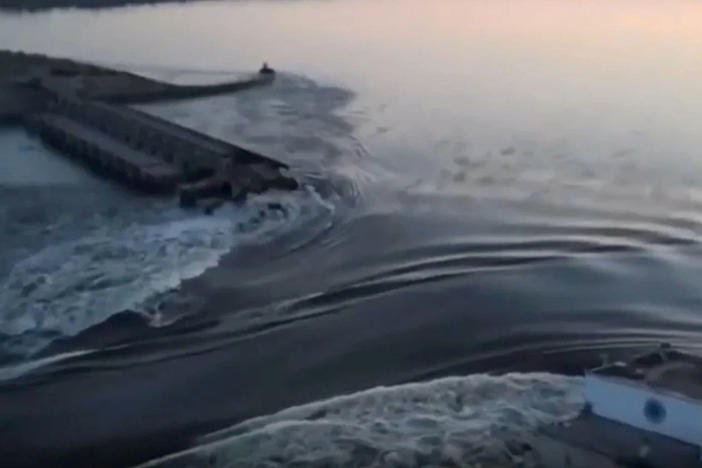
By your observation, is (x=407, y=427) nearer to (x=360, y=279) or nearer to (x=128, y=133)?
(x=360, y=279)

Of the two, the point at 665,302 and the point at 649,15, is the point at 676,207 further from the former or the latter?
the point at 649,15

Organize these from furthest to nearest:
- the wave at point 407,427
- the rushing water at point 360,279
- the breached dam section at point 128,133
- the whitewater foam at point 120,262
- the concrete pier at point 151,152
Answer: the breached dam section at point 128,133 → the concrete pier at point 151,152 → the whitewater foam at point 120,262 → the rushing water at point 360,279 → the wave at point 407,427

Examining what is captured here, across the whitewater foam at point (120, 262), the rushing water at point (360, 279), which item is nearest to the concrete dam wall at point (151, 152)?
the rushing water at point (360, 279)

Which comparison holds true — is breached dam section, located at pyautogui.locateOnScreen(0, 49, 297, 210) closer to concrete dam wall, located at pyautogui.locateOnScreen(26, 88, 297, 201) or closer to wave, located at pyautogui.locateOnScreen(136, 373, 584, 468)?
concrete dam wall, located at pyautogui.locateOnScreen(26, 88, 297, 201)

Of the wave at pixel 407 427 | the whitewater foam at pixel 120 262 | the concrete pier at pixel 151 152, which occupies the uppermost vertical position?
the concrete pier at pixel 151 152

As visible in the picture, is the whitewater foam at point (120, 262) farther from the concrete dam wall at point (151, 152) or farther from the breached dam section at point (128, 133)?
the breached dam section at point (128, 133)

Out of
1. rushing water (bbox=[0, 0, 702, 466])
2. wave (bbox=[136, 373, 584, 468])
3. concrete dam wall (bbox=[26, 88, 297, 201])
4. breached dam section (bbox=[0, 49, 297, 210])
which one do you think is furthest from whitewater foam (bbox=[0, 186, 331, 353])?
wave (bbox=[136, 373, 584, 468])

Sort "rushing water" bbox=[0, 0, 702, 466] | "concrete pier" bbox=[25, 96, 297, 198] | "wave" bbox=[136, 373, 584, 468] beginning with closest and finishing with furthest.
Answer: "wave" bbox=[136, 373, 584, 468], "rushing water" bbox=[0, 0, 702, 466], "concrete pier" bbox=[25, 96, 297, 198]

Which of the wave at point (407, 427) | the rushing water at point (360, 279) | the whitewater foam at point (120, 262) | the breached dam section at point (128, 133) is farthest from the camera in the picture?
the breached dam section at point (128, 133)
